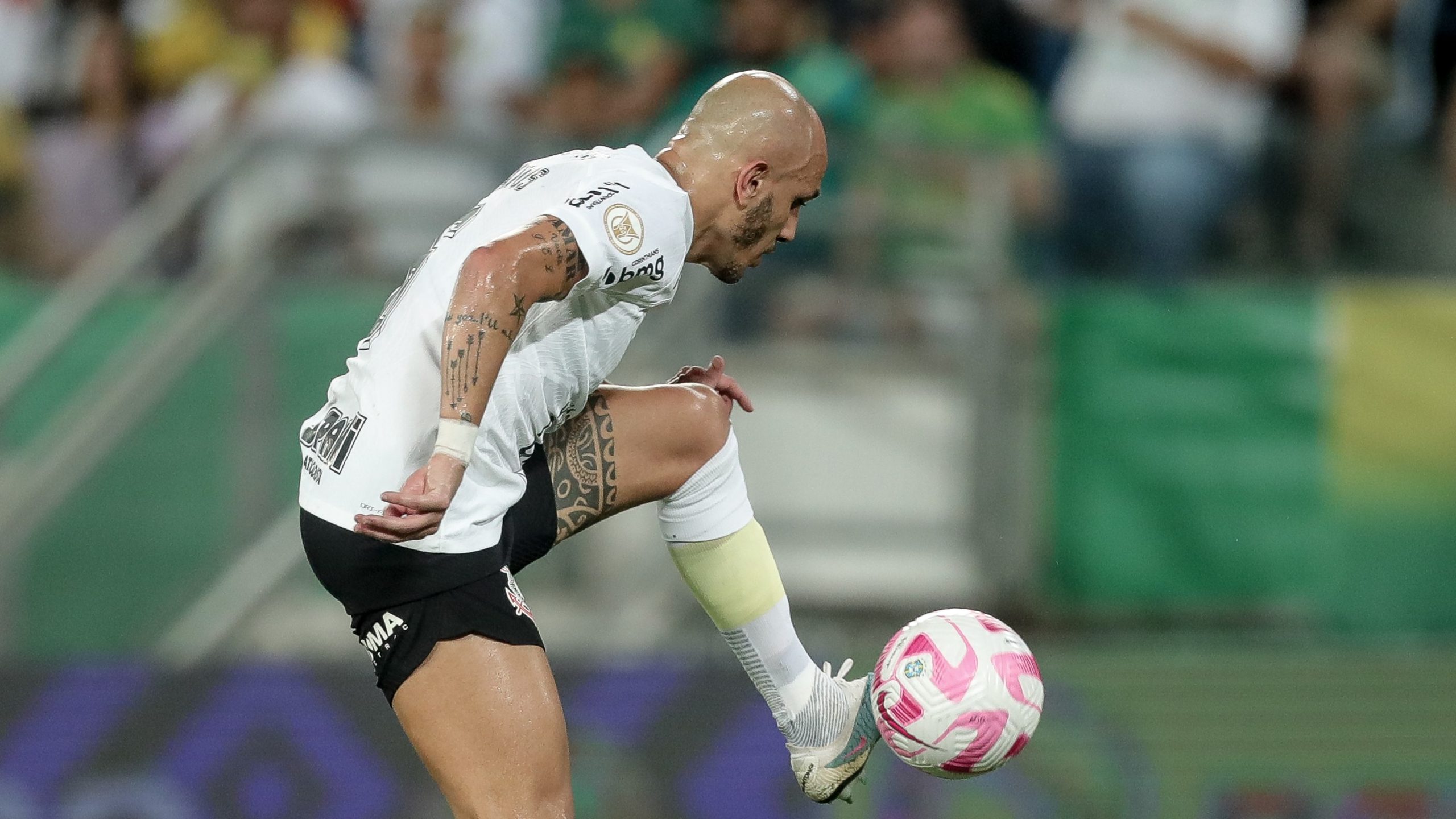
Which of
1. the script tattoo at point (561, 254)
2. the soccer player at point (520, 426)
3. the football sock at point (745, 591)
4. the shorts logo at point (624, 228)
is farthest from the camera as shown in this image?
the football sock at point (745, 591)

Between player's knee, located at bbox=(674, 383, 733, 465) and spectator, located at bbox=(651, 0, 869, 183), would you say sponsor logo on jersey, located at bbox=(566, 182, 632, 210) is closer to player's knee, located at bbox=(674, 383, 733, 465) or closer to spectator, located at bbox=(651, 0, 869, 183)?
player's knee, located at bbox=(674, 383, 733, 465)

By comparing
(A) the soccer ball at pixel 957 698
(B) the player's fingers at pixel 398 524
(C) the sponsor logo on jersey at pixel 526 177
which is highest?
(C) the sponsor logo on jersey at pixel 526 177

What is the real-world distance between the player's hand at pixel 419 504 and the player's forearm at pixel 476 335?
0.10 meters

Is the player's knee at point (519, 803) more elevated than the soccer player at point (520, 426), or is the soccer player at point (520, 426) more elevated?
the soccer player at point (520, 426)

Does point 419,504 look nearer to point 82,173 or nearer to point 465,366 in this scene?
point 465,366

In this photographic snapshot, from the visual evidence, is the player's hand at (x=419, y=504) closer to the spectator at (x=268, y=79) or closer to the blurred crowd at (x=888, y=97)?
the blurred crowd at (x=888, y=97)

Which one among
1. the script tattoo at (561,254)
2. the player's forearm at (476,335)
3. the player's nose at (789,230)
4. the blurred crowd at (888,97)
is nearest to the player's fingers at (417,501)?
the player's forearm at (476,335)

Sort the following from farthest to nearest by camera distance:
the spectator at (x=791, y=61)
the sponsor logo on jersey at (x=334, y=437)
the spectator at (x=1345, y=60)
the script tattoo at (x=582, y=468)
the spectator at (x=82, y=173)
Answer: the spectator at (x=1345, y=60) < the spectator at (x=791, y=61) < the spectator at (x=82, y=173) < the script tattoo at (x=582, y=468) < the sponsor logo on jersey at (x=334, y=437)

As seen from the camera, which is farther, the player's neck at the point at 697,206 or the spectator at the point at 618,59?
the spectator at the point at 618,59

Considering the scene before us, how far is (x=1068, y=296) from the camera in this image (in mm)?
7094

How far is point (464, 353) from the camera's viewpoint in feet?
11.1

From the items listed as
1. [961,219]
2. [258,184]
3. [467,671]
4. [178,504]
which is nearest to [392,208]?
[258,184]

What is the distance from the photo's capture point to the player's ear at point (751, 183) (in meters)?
3.93

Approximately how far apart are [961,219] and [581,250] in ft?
11.6
